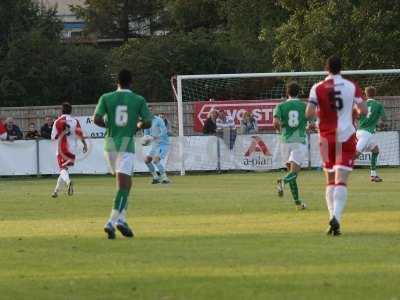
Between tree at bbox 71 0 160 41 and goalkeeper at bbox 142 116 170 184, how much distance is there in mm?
51038

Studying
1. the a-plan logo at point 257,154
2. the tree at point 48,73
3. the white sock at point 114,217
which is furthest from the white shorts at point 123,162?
the tree at point 48,73

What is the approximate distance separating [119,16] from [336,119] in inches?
2700

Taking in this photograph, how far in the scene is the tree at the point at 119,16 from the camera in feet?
269

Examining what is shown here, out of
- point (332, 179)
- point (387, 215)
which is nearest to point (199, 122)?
point (387, 215)

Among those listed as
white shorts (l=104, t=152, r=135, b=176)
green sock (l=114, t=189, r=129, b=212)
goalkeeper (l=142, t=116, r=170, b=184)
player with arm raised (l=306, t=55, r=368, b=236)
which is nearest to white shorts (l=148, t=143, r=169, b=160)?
goalkeeper (l=142, t=116, r=170, b=184)

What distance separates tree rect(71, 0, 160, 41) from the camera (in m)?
82.1

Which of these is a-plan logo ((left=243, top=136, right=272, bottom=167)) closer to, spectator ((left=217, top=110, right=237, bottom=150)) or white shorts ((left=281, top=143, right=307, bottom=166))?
spectator ((left=217, top=110, right=237, bottom=150))

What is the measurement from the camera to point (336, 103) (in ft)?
50.6

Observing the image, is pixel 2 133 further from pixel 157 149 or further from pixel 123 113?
pixel 123 113

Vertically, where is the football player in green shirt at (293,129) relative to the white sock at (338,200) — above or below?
above

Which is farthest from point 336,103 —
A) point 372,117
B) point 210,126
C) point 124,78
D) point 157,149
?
point 210,126

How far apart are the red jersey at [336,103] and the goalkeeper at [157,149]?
49.3ft

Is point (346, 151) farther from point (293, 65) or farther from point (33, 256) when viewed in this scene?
point (293, 65)

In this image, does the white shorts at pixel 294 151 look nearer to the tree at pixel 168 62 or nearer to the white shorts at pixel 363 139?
the white shorts at pixel 363 139
